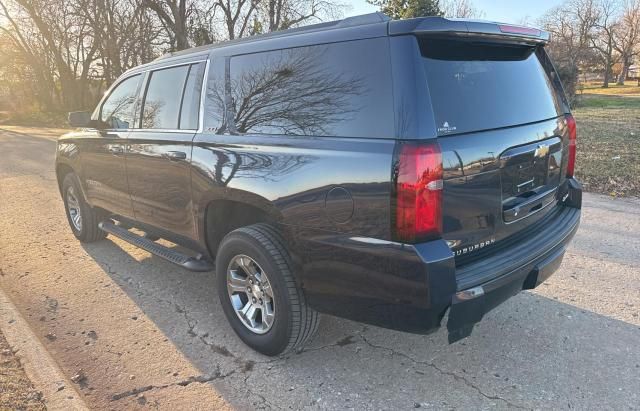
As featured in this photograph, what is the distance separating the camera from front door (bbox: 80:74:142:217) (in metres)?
4.38

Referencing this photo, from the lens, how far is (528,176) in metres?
2.81

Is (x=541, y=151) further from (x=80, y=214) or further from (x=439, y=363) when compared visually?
(x=80, y=214)

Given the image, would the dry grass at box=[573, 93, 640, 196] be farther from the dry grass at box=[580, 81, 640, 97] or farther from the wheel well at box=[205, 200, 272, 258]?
the dry grass at box=[580, 81, 640, 97]

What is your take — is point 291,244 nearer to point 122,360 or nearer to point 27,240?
point 122,360

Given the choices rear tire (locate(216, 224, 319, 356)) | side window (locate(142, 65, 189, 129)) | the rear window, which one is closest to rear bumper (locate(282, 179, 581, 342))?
rear tire (locate(216, 224, 319, 356))

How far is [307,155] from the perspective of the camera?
2637mm

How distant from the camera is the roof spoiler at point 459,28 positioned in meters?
2.33

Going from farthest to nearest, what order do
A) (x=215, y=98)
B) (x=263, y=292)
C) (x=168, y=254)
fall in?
(x=168, y=254) → (x=215, y=98) → (x=263, y=292)

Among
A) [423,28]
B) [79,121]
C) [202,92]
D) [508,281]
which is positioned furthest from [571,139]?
[79,121]

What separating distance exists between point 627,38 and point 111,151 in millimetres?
67153

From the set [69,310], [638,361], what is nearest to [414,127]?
[638,361]

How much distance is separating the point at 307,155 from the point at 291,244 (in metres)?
0.54

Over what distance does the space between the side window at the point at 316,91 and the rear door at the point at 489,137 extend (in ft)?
0.85

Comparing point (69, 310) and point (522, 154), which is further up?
point (522, 154)
